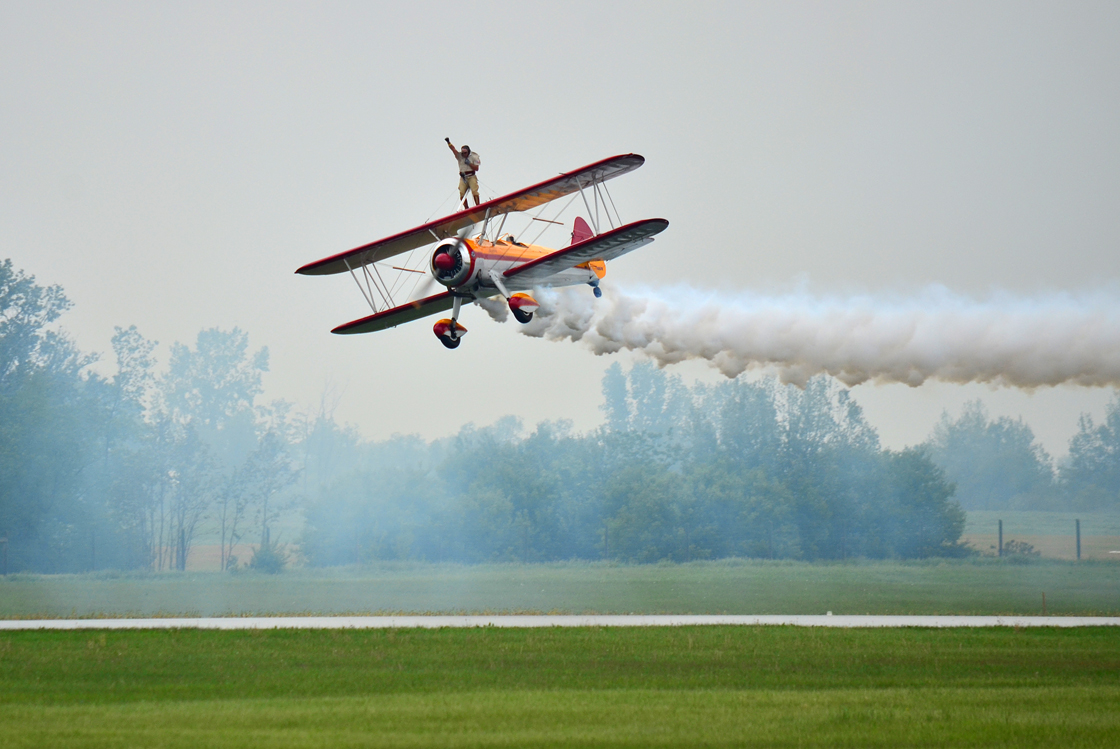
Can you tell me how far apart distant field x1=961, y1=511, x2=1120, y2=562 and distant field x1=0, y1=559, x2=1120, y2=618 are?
12.7ft

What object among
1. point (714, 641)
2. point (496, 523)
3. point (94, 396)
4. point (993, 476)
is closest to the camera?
point (714, 641)

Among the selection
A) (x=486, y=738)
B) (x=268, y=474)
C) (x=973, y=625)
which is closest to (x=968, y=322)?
(x=973, y=625)

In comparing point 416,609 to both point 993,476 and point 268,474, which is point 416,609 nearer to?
point 268,474

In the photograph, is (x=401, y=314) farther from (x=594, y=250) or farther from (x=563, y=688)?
(x=563, y=688)

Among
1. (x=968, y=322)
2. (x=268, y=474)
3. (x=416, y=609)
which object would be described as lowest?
(x=416, y=609)

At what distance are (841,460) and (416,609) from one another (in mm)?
39270

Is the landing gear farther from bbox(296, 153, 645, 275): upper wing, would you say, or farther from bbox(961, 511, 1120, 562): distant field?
bbox(961, 511, 1120, 562): distant field

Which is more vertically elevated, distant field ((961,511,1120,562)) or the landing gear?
the landing gear

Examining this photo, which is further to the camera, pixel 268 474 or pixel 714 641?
pixel 268 474

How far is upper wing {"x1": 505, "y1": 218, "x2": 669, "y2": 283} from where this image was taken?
24812 mm

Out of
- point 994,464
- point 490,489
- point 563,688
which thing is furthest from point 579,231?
point 994,464

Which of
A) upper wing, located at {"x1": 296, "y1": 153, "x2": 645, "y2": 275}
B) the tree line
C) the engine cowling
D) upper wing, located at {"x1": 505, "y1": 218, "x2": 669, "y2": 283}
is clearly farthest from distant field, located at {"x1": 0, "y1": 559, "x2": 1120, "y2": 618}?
the engine cowling

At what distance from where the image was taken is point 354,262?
30.4 metres

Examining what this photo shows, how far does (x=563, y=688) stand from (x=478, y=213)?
12924mm
